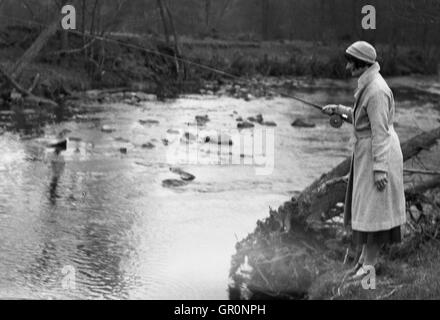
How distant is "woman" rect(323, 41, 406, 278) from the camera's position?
16.7 ft

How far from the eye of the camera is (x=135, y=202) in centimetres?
1065

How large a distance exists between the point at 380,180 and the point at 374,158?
15cm

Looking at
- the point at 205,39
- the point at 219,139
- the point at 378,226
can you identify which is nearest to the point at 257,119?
the point at 219,139

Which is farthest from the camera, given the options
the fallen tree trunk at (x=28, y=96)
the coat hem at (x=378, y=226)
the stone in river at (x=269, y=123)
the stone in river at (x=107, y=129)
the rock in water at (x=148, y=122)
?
the fallen tree trunk at (x=28, y=96)

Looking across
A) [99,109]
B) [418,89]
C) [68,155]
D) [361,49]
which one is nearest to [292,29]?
[418,89]

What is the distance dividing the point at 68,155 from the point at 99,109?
21.5ft

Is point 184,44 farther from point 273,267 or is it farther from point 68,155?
point 273,267

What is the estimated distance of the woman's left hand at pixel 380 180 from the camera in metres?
5.09

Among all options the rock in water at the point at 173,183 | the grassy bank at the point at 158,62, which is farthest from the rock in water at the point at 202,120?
the rock in water at the point at 173,183

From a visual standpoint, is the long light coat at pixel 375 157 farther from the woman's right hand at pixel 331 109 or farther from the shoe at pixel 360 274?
the shoe at pixel 360 274

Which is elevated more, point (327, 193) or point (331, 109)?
point (331, 109)

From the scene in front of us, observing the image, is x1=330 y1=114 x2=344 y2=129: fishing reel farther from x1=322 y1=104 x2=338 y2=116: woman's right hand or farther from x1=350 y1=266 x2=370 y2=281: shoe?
x1=350 y1=266 x2=370 y2=281: shoe

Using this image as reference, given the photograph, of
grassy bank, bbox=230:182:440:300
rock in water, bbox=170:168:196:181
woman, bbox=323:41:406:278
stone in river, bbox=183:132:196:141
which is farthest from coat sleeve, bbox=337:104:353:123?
stone in river, bbox=183:132:196:141

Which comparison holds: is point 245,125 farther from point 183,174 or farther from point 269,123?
point 183,174
